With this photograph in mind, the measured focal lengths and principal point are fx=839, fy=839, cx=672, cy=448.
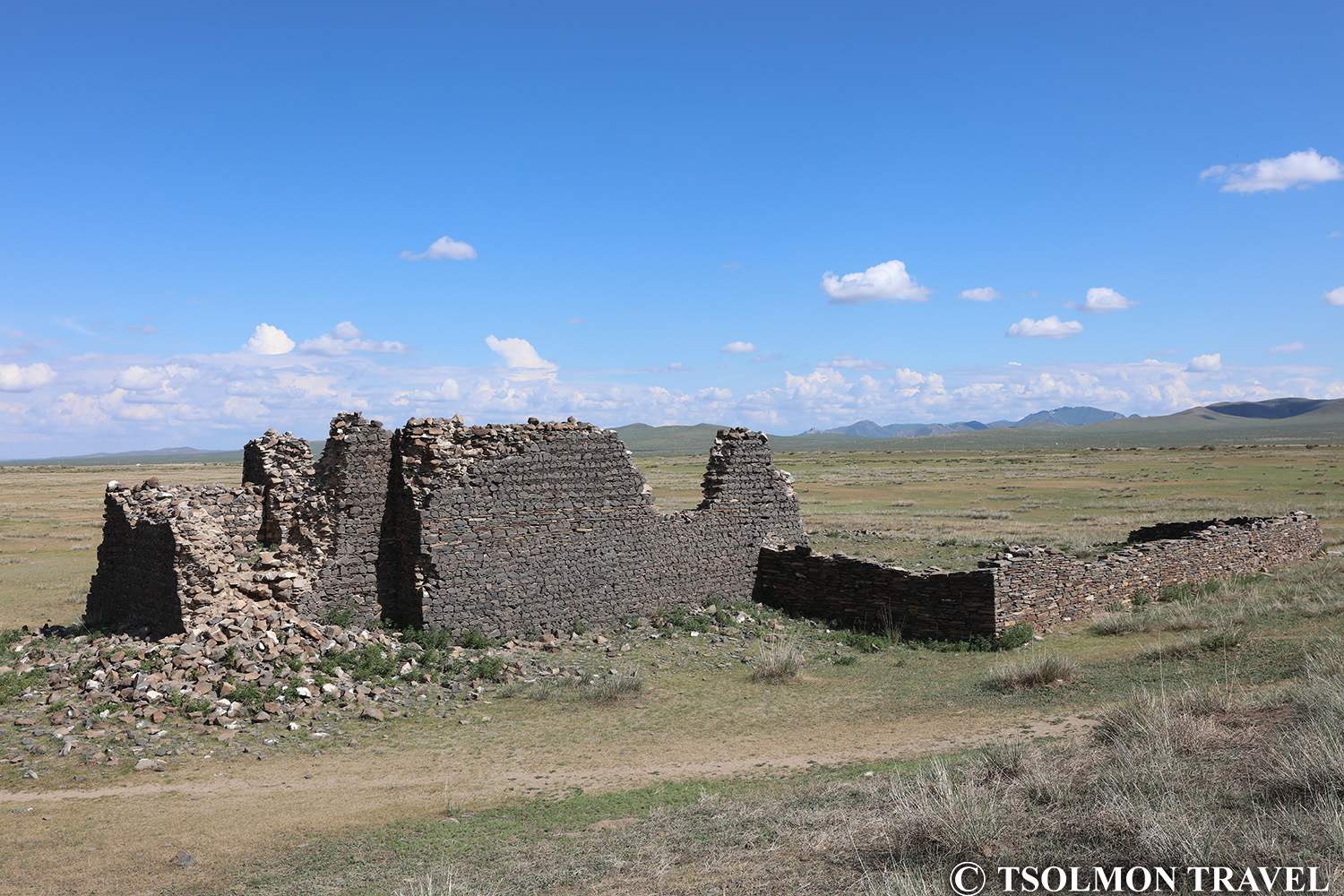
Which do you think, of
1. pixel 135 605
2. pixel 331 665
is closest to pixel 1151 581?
pixel 331 665

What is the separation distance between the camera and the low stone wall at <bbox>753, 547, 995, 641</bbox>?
14.8 m

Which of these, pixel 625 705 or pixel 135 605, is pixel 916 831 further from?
pixel 135 605

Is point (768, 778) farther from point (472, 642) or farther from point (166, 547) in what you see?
point (166, 547)

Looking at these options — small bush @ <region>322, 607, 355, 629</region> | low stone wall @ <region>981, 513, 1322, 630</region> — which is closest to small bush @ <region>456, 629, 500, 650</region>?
small bush @ <region>322, 607, 355, 629</region>

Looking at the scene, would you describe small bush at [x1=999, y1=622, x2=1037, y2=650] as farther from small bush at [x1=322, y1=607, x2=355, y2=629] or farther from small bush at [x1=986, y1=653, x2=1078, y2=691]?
small bush at [x1=322, y1=607, x2=355, y2=629]

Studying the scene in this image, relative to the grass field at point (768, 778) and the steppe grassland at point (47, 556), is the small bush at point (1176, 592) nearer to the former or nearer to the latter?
the grass field at point (768, 778)

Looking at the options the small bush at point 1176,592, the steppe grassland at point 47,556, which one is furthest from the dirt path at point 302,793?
the steppe grassland at point 47,556

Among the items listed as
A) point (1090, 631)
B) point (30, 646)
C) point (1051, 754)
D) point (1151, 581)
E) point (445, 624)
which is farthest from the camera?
point (1151, 581)

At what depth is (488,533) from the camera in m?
14.0

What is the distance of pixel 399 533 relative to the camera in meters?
14.0

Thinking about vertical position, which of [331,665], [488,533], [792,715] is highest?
[488,533]

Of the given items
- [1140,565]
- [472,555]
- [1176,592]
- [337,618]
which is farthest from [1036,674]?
[337,618]

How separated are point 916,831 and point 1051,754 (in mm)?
2450

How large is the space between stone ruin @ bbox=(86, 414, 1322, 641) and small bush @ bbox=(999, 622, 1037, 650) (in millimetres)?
155
